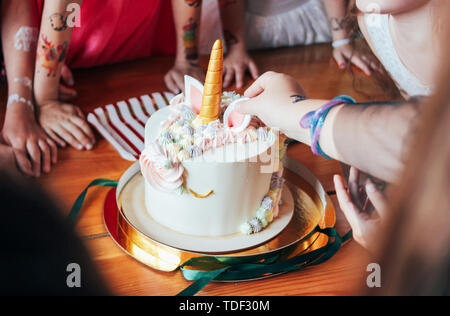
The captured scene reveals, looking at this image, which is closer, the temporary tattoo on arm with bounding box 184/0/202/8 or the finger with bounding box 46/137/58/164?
the finger with bounding box 46/137/58/164

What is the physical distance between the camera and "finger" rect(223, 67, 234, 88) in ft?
2.31

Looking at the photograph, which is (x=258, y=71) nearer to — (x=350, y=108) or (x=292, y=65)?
(x=292, y=65)

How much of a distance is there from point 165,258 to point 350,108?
1.07 feet

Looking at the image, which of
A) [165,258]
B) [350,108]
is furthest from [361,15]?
[165,258]

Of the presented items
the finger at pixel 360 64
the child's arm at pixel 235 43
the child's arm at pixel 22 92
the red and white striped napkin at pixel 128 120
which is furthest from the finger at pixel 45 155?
the finger at pixel 360 64

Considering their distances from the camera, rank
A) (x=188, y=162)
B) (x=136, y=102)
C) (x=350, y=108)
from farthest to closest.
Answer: (x=136, y=102) < (x=188, y=162) < (x=350, y=108)

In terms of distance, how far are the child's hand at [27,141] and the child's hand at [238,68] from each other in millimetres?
320

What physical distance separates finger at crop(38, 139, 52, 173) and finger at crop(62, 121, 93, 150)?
56 mm

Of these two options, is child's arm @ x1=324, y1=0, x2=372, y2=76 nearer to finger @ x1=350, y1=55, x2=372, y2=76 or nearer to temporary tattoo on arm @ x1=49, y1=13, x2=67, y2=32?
finger @ x1=350, y1=55, x2=372, y2=76

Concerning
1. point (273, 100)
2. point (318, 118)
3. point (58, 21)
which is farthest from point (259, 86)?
point (58, 21)

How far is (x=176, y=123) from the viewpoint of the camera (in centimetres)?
57

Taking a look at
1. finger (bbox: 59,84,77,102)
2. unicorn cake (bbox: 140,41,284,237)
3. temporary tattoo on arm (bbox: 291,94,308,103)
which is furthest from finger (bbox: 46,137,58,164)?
temporary tattoo on arm (bbox: 291,94,308,103)

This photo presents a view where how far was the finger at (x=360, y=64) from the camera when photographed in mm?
701

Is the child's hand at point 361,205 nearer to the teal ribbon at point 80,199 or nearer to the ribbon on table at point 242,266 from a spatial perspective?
the ribbon on table at point 242,266
